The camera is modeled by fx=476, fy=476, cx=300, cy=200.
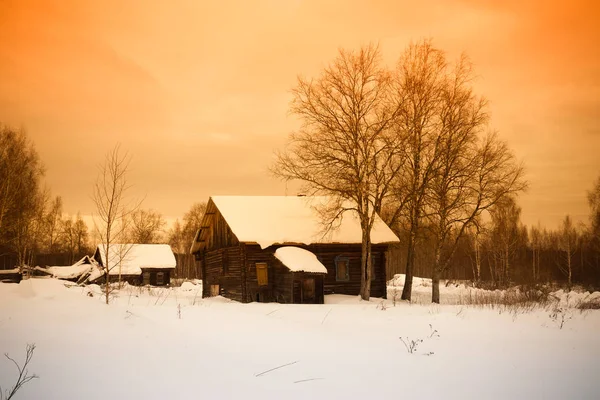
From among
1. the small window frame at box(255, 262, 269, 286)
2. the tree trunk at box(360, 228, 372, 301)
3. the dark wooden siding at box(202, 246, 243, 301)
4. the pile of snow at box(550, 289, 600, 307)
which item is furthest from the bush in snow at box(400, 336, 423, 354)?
the dark wooden siding at box(202, 246, 243, 301)

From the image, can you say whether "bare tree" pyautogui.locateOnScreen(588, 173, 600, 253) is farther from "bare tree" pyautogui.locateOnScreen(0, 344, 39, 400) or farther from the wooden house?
"bare tree" pyautogui.locateOnScreen(0, 344, 39, 400)

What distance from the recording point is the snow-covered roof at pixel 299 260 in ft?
76.1

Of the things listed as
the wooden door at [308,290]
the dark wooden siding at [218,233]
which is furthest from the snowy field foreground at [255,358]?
the dark wooden siding at [218,233]

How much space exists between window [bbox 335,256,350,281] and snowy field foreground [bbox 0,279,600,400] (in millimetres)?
15449

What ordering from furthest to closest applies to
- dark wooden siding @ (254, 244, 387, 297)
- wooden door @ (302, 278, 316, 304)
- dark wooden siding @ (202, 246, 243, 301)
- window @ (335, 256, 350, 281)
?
dark wooden siding @ (202, 246, 243, 301) → window @ (335, 256, 350, 281) → dark wooden siding @ (254, 244, 387, 297) → wooden door @ (302, 278, 316, 304)

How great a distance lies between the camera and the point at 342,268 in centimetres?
2731

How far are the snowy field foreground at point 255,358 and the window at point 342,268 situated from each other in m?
15.4

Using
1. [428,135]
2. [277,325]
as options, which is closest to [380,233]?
[428,135]

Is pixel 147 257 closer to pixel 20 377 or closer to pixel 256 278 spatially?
pixel 256 278

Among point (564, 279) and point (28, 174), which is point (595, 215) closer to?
point (564, 279)

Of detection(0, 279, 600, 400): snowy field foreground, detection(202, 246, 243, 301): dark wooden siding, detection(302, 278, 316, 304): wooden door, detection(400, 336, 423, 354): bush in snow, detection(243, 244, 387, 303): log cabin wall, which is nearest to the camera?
detection(0, 279, 600, 400): snowy field foreground

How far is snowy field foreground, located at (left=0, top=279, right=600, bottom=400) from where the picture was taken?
6.46 m

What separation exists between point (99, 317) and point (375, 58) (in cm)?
1861

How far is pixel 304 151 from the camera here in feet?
77.2
